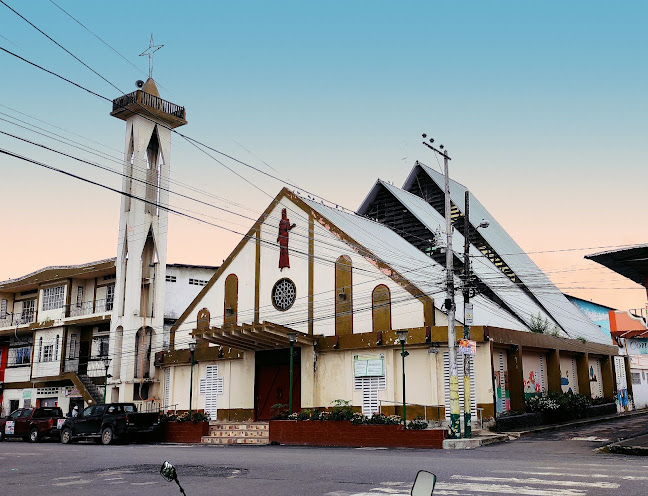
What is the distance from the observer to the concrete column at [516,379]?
88.1ft

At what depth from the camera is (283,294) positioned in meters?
→ 31.2

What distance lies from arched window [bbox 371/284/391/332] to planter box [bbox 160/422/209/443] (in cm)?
862

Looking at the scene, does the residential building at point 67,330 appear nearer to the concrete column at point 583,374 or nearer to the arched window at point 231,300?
the arched window at point 231,300

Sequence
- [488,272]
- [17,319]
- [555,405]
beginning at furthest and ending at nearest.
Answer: [17,319] → [488,272] → [555,405]

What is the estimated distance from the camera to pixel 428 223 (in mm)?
37656

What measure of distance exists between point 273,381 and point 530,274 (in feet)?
60.8

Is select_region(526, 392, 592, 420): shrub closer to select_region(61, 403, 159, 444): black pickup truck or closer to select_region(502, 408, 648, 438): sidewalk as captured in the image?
select_region(502, 408, 648, 438): sidewalk

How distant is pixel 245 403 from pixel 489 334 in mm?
12668

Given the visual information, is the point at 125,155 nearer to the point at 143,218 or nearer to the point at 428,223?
the point at 143,218

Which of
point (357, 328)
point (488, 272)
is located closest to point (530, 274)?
point (488, 272)

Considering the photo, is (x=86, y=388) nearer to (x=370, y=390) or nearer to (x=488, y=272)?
(x=370, y=390)

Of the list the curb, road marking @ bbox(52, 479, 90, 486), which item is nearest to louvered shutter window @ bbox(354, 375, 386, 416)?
the curb

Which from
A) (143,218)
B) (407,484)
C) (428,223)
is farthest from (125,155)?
(407,484)

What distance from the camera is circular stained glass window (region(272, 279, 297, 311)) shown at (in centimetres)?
3086
